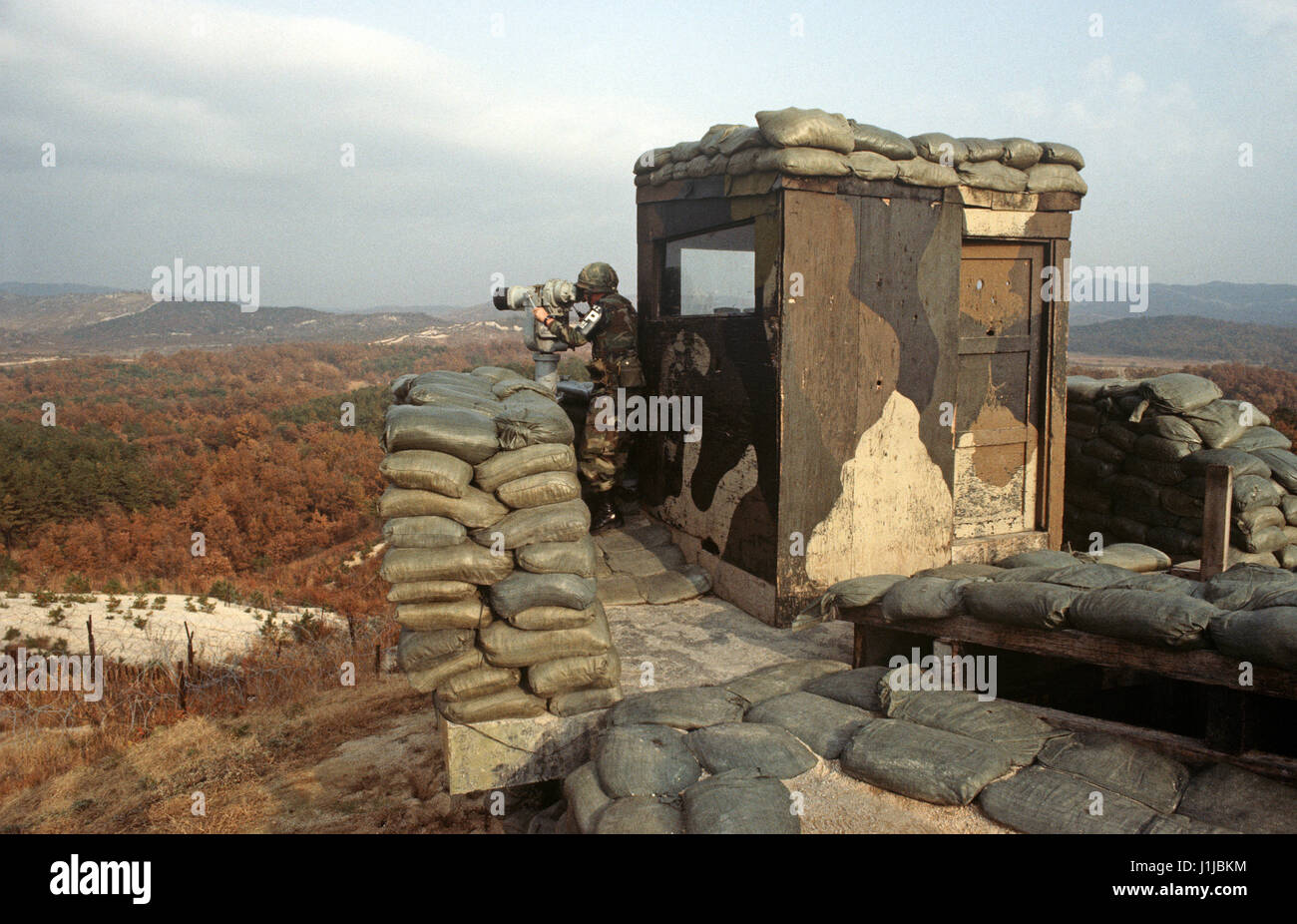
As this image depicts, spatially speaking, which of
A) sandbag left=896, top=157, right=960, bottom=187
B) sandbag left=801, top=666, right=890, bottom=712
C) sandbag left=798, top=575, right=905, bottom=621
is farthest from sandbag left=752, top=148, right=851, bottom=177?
sandbag left=801, top=666, right=890, bottom=712

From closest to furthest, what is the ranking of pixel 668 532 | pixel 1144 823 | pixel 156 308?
pixel 1144 823, pixel 668 532, pixel 156 308

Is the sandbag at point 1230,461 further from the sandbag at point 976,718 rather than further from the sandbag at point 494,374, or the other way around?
the sandbag at point 494,374

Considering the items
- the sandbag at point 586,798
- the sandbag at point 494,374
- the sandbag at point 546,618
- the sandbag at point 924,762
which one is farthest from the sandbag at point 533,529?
the sandbag at point 494,374

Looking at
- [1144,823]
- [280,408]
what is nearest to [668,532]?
[1144,823]

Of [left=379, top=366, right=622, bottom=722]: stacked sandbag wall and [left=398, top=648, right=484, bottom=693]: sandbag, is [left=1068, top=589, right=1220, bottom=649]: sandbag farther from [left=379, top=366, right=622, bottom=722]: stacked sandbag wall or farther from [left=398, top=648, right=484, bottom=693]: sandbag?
[left=398, top=648, right=484, bottom=693]: sandbag

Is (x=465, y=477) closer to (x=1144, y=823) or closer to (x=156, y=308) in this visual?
(x=1144, y=823)

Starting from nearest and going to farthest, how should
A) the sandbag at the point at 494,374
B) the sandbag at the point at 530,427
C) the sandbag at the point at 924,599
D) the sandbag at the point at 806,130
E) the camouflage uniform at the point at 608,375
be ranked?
the sandbag at the point at 924,599, the sandbag at the point at 530,427, the sandbag at the point at 806,130, the sandbag at the point at 494,374, the camouflage uniform at the point at 608,375

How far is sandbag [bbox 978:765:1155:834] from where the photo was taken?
113 inches

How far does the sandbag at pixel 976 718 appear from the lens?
134 inches

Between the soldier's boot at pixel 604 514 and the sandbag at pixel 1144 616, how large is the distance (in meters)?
4.57

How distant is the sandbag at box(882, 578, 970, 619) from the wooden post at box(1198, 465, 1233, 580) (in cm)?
187

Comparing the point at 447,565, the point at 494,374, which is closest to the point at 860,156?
the point at 494,374

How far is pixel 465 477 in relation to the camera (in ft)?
14.5

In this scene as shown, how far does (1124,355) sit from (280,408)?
171 feet
